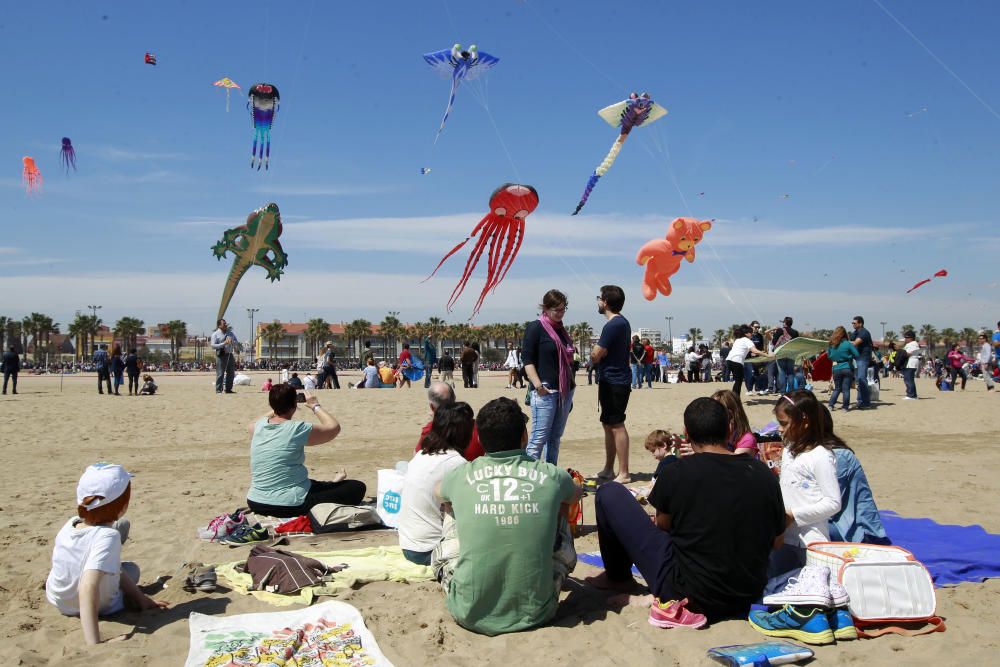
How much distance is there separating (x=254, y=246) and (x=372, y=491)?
15.3 m

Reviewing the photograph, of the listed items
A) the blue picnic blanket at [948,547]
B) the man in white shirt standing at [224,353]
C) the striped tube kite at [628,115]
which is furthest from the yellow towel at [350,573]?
the man in white shirt standing at [224,353]

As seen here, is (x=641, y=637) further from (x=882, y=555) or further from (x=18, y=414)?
(x=18, y=414)

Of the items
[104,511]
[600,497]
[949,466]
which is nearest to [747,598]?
[600,497]

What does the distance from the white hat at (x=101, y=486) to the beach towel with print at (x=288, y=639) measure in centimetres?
71

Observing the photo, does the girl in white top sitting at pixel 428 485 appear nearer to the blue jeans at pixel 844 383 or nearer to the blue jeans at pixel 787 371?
the blue jeans at pixel 844 383

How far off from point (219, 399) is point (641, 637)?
1391 centimetres

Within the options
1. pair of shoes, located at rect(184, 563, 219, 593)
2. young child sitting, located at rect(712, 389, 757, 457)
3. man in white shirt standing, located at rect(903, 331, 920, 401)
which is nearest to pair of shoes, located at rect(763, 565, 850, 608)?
young child sitting, located at rect(712, 389, 757, 457)

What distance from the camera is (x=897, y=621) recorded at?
132 inches

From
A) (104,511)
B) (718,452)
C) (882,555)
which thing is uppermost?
(718,452)

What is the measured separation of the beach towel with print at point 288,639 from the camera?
3166 millimetres

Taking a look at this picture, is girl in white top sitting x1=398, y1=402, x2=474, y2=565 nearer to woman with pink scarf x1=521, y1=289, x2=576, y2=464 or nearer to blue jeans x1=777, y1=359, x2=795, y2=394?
woman with pink scarf x1=521, y1=289, x2=576, y2=464

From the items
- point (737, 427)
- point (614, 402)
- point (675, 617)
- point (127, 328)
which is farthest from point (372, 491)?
point (127, 328)

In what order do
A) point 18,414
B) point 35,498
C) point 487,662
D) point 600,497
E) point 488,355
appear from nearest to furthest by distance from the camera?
point 487,662, point 600,497, point 35,498, point 18,414, point 488,355

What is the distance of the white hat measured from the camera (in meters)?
3.42
